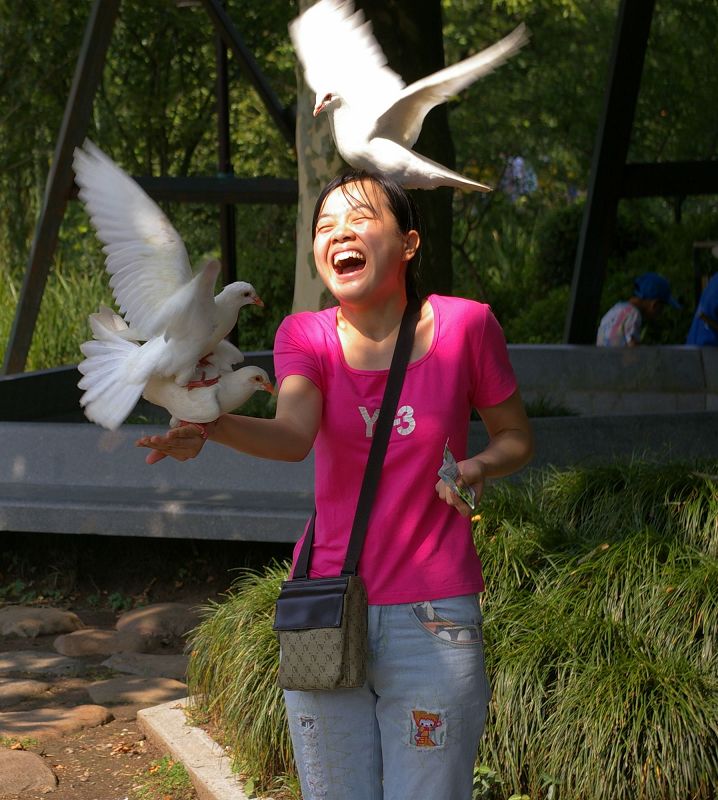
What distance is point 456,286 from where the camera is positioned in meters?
17.3

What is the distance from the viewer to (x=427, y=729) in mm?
2434

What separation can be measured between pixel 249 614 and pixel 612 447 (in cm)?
298

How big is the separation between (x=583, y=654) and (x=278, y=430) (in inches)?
76.2

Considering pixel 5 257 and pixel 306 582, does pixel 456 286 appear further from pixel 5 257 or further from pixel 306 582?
pixel 306 582

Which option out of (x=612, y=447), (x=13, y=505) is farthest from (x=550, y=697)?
(x=13, y=505)

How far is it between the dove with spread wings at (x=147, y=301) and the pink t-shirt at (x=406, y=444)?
0.19 meters

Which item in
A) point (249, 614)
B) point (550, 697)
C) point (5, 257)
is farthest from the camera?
point (5, 257)

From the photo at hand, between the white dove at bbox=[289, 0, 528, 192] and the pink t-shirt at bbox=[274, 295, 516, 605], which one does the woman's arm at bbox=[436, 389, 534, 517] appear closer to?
the pink t-shirt at bbox=[274, 295, 516, 605]

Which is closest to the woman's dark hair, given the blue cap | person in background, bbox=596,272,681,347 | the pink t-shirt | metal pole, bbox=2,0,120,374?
the pink t-shirt

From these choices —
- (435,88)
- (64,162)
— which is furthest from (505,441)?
(64,162)

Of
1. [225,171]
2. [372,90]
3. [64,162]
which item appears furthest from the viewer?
[225,171]

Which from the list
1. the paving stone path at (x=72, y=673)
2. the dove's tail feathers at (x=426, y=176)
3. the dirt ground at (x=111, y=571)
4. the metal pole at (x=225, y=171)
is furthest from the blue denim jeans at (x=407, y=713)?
the metal pole at (x=225, y=171)

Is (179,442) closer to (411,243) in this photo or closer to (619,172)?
(411,243)

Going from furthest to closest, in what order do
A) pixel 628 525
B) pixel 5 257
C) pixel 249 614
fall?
1. pixel 5 257
2. pixel 628 525
3. pixel 249 614
